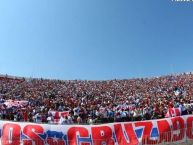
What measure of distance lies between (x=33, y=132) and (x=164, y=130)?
6.42 meters

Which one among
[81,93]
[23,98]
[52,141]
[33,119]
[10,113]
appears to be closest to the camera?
[52,141]

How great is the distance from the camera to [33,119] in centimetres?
2564

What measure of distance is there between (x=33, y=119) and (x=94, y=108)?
5080mm

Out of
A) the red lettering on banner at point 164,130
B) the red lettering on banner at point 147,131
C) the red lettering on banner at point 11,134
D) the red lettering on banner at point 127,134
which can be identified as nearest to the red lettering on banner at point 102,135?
the red lettering on banner at point 127,134

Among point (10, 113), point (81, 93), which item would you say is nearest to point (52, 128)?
point (10, 113)

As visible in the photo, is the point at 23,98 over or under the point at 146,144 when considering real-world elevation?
over

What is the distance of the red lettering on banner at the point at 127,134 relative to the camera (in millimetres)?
20047

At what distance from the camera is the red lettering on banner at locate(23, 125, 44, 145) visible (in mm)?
19500

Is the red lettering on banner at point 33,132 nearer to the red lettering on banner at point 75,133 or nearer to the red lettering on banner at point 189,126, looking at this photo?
the red lettering on banner at point 75,133

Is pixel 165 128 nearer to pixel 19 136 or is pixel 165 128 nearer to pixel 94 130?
pixel 94 130

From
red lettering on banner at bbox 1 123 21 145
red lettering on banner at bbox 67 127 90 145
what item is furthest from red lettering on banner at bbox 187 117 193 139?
red lettering on banner at bbox 1 123 21 145

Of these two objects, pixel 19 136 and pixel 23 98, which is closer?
pixel 19 136

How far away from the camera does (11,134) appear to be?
19922 millimetres

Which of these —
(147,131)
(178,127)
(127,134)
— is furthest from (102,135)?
(178,127)
